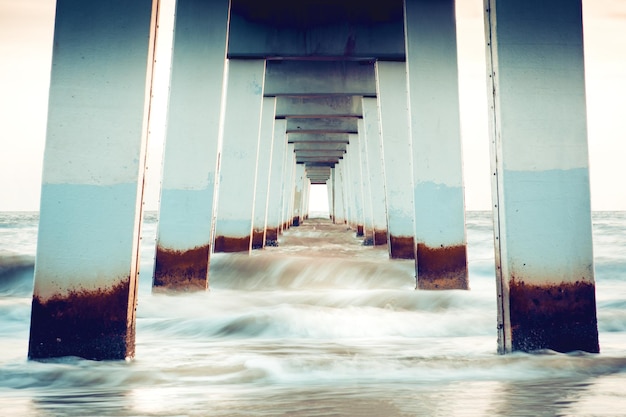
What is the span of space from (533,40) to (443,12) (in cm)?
434

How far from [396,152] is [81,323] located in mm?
8335

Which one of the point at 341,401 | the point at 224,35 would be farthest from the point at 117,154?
the point at 224,35

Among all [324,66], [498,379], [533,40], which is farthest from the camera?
[324,66]

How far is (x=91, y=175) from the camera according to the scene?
3627mm

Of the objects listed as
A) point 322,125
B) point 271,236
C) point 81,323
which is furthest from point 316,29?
point 322,125

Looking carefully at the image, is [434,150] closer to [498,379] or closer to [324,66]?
[498,379]

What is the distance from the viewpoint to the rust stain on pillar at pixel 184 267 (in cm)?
728

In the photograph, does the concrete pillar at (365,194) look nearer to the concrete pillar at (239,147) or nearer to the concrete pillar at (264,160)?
the concrete pillar at (264,160)

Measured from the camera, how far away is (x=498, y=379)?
11.9 ft

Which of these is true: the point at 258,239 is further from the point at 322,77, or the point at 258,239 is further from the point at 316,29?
the point at 316,29

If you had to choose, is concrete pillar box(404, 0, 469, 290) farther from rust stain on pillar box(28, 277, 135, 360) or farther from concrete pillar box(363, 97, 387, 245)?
concrete pillar box(363, 97, 387, 245)

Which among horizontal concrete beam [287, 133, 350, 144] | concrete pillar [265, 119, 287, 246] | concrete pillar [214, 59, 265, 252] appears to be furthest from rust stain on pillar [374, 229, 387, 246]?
horizontal concrete beam [287, 133, 350, 144]

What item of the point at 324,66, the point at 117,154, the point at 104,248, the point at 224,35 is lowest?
the point at 104,248

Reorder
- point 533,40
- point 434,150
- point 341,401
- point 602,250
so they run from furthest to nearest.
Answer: point 602,250 < point 434,150 < point 533,40 < point 341,401
